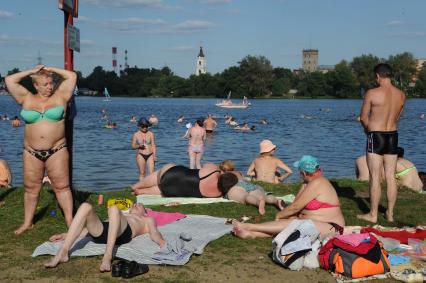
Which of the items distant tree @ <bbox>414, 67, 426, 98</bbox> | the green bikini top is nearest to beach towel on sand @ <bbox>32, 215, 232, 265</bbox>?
the green bikini top

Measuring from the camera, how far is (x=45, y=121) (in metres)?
6.19

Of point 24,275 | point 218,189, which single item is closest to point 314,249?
point 24,275

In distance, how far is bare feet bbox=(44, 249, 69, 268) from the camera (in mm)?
5318

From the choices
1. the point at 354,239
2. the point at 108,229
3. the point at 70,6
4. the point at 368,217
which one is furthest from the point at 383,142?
the point at 70,6

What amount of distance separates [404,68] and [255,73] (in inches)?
1295

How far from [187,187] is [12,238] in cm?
305

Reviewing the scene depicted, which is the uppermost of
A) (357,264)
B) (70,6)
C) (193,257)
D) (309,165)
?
(70,6)

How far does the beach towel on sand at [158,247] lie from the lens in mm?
5574

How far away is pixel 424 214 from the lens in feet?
26.3

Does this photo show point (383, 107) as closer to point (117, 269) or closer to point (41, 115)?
point (117, 269)

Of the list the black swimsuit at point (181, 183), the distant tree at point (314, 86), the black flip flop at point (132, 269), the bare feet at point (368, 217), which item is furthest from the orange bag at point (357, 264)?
the distant tree at point (314, 86)

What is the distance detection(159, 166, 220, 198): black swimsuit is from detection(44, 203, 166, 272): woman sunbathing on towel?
2501 millimetres

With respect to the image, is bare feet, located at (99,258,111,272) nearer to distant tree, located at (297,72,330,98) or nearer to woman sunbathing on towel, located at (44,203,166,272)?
woman sunbathing on towel, located at (44,203,166,272)

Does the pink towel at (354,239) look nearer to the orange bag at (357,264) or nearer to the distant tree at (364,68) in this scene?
the orange bag at (357,264)
